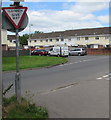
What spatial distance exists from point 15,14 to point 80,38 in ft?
212

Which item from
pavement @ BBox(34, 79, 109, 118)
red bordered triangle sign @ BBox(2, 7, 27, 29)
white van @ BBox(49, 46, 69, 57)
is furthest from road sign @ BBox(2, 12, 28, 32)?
white van @ BBox(49, 46, 69, 57)

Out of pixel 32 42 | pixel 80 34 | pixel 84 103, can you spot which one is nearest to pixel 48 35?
pixel 32 42

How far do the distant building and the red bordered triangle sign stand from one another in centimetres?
5750

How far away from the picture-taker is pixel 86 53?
51438 millimetres

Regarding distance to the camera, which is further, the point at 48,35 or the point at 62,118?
the point at 48,35

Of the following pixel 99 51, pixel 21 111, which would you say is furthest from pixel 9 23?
pixel 99 51

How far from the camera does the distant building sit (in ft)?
213

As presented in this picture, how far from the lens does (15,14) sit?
18.2ft

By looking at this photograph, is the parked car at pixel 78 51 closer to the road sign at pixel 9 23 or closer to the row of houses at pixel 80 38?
the row of houses at pixel 80 38

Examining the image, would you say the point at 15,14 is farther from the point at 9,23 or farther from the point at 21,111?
the point at 21,111

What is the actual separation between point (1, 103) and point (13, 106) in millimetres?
325

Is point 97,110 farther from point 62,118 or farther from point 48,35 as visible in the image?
point 48,35

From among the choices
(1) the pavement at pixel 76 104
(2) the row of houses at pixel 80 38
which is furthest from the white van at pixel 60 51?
(1) the pavement at pixel 76 104

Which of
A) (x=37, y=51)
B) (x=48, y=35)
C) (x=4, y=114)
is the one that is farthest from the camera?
(x=48, y=35)
